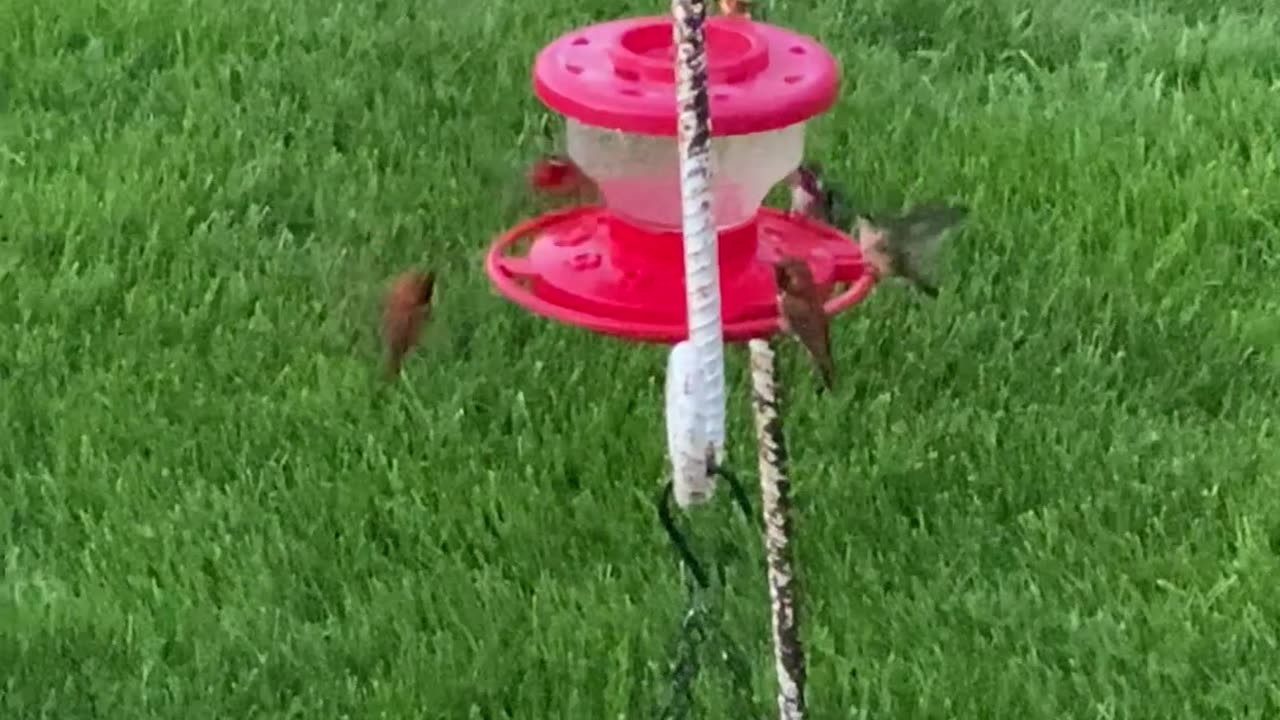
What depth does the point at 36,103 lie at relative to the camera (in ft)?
11.1

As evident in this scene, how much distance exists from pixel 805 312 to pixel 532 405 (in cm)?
148

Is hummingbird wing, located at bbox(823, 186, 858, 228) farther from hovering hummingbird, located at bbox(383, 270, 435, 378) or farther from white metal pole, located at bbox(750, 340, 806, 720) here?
hovering hummingbird, located at bbox(383, 270, 435, 378)

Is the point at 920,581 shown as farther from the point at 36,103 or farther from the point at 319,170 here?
the point at 36,103

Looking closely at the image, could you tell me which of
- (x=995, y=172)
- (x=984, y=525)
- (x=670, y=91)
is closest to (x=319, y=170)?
(x=995, y=172)

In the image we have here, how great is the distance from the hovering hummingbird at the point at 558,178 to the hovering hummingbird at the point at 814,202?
152 millimetres

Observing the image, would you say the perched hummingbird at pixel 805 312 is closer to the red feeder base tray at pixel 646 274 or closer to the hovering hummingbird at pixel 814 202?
the red feeder base tray at pixel 646 274

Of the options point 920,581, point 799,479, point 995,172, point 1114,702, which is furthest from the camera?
point 995,172

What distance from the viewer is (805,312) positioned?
44.7 inches

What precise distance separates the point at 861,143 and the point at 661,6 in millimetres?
759

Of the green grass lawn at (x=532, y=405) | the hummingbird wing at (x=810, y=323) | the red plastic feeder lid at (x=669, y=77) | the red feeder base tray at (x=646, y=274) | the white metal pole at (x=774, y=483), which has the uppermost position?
the red plastic feeder lid at (x=669, y=77)

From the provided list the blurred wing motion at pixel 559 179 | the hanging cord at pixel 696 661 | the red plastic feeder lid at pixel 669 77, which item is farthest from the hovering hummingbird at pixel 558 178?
the hanging cord at pixel 696 661

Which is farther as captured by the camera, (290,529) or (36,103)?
(36,103)

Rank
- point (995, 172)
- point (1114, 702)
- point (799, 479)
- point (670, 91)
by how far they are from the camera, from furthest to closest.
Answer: point (995, 172)
point (799, 479)
point (1114, 702)
point (670, 91)

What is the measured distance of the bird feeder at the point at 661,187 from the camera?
1.17 metres
